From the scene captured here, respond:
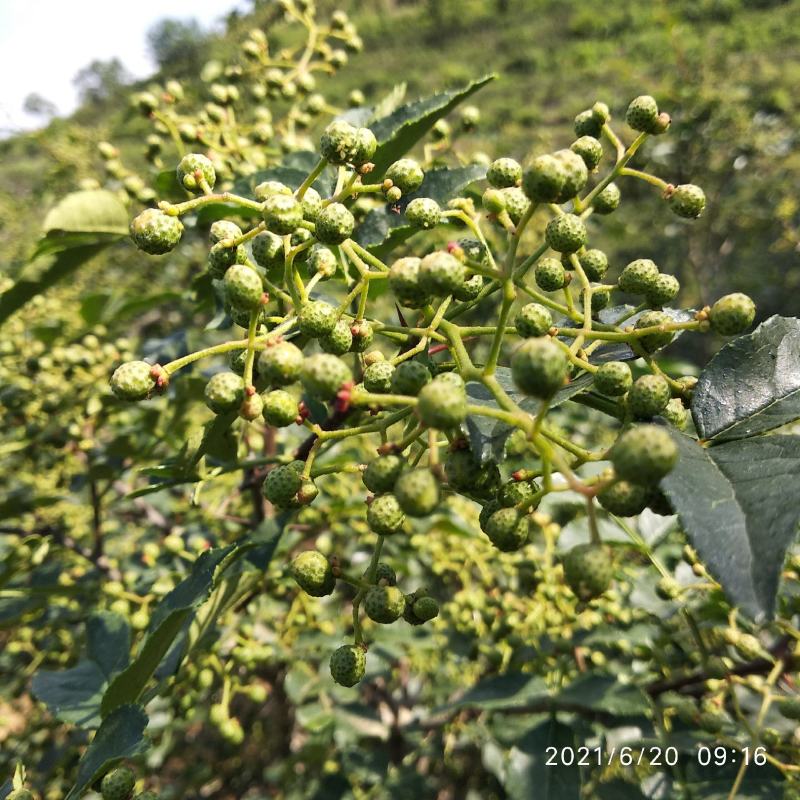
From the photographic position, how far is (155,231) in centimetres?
126

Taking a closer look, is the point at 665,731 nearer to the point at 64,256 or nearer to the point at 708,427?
the point at 708,427

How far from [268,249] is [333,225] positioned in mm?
151

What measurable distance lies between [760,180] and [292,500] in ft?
32.4

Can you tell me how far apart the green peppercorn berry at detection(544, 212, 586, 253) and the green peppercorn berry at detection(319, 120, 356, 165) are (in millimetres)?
422

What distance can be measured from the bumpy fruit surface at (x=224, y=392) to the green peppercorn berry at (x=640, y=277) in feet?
2.52

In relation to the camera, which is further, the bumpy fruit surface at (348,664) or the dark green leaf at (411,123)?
the dark green leaf at (411,123)

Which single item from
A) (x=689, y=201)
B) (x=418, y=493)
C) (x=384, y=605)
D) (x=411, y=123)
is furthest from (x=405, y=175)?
(x=384, y=605)

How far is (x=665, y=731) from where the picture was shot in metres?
2.10

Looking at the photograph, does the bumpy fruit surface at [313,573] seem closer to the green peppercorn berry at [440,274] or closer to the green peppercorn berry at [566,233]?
the green peppercorn berry at [440,274]

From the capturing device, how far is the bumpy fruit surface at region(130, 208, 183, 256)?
126 cm

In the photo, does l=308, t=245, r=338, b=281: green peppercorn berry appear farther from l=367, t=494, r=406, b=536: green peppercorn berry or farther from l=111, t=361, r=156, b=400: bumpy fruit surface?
l=367, t=494, r=406, b=536: green peppercorn berry

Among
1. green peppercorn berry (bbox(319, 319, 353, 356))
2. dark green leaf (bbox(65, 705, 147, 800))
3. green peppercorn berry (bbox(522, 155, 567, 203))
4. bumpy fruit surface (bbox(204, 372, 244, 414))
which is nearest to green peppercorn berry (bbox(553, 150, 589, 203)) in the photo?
green peppercorn berry (bbox(522, 155, 567, 203))

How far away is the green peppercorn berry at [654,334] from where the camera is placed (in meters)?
1.18

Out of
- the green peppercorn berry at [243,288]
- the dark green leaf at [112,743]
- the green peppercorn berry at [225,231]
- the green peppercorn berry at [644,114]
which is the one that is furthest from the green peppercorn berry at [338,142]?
the dark green leaf at [112,743]
